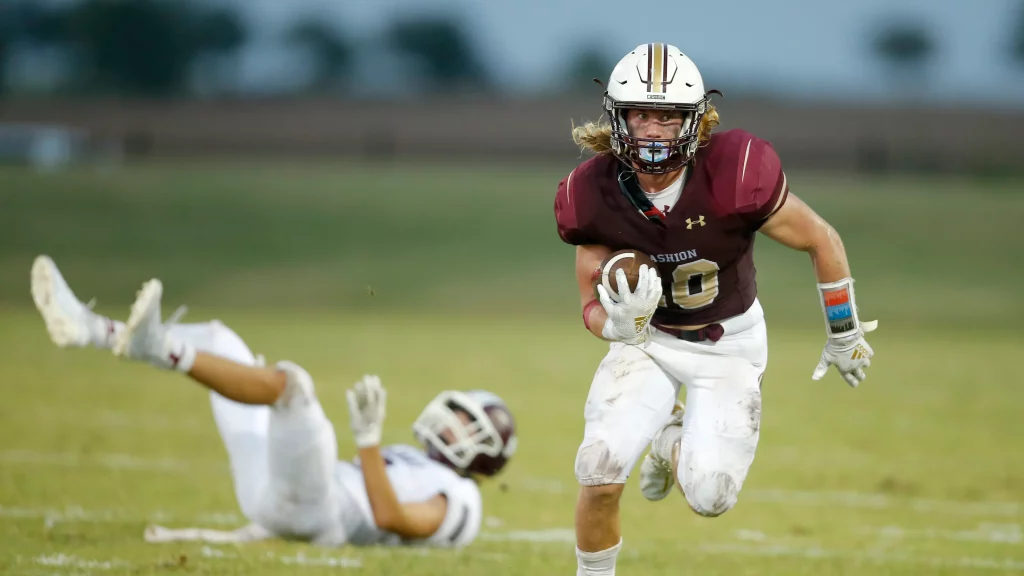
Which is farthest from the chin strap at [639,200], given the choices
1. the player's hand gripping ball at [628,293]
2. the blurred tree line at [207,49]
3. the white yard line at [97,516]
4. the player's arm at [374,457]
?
the blurred tree line at [207,49]

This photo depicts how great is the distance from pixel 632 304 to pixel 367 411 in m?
1.32

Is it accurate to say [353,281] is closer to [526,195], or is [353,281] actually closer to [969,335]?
[526,195]

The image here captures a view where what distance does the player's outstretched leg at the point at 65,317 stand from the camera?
4.26 meters

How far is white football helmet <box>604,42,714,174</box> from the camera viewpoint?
4395 millimetres

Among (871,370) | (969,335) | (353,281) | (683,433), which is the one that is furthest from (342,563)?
(353,281)

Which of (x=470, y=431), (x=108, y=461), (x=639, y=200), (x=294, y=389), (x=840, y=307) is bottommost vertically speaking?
(x=108, y=461)

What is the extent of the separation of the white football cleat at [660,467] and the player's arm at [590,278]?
18.2 inches

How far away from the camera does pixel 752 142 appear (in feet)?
14.8

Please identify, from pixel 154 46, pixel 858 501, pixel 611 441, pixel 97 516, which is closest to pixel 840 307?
pixel 611 441

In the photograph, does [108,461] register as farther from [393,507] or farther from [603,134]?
[603,134]

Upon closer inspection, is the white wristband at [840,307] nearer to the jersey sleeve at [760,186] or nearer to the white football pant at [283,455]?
the jersey sleeve at [760,186]

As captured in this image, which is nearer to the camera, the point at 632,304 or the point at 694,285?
the point at 632,304

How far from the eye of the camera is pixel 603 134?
15.2 ft

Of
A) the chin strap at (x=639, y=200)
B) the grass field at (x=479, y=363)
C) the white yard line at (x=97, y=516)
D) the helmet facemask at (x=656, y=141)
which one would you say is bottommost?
the grass field at (x=479, y=363)
